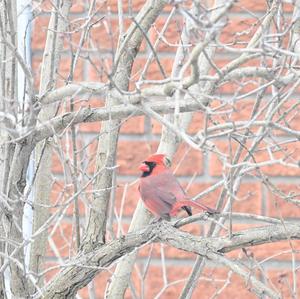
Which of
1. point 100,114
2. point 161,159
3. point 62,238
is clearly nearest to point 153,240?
point 100,114

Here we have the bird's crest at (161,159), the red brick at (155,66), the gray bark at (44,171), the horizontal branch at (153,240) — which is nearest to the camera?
the horizontal branch at (153,240)

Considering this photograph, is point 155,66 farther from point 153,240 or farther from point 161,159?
point 153,240

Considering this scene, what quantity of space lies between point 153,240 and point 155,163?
0.68 metres

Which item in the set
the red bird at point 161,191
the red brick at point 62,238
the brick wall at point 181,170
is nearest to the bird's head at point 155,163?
the red bird at point 161,191

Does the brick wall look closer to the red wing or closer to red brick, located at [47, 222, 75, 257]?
red brick, located at [47, 222, 75, 257]

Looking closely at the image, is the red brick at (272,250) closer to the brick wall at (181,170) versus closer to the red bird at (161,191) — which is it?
the brick wall at (181,170)

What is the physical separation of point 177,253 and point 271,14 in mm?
1539

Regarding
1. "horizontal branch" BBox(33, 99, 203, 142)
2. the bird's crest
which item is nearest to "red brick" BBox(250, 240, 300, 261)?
the bird's crest

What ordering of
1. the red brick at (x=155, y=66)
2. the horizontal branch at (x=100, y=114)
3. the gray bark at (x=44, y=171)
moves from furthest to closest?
the red brick at (x=155, y=66) < the gray bark at (x=44, y=171) < the horizontal branch at (x=100, y=114)

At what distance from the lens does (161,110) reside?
92.7 inches

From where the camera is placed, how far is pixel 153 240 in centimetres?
252

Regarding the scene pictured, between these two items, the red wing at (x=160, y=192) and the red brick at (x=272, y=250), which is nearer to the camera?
the red wing at (x=160, y=192)

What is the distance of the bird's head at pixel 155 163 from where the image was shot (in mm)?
3053

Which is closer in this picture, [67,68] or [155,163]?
[155,163]
